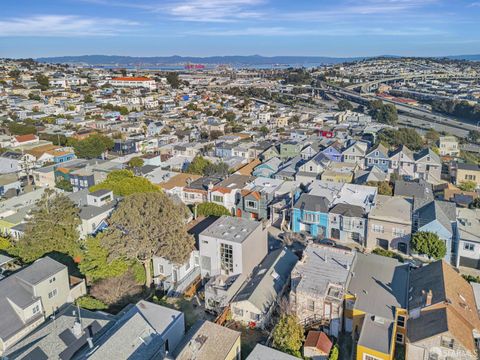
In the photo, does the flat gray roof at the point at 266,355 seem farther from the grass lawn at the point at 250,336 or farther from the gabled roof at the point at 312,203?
the gabled roof at the point at 312,203

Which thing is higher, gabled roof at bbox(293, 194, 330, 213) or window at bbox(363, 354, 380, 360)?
gabled roof at bbox(293, 194, 330, 213)

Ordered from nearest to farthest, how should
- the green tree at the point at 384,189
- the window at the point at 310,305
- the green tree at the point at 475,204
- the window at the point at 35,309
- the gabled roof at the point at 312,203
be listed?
1. the window at the point at 310,305
2. the window at the point at 35,309
3. the gabled roof at the point at 312,203
4. the green tree at the point at 475,204
5. the green tree at the point at 384,189

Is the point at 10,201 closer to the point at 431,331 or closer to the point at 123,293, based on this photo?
the point at 123,293

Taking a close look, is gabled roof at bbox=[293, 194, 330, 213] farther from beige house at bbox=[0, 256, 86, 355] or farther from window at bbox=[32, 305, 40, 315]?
window at bbox=[32, 305, 40, 315]

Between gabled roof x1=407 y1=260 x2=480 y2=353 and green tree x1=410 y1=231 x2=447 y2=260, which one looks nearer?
gabled roof x1=407 y1=260 x2=480 y2=353

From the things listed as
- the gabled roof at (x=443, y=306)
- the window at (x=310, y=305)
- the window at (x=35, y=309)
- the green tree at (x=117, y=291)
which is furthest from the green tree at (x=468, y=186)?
the window at (x=35, y=309)

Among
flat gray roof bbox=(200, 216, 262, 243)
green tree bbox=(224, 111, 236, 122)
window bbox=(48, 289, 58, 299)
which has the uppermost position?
green tree bbox=(224, 111, 236, 122)

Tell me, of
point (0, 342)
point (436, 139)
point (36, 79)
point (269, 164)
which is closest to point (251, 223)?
point (0, 342)

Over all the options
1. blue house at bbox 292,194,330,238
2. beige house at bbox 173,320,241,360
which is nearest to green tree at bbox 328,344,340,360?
beige house at bbox 173,320,241,360
